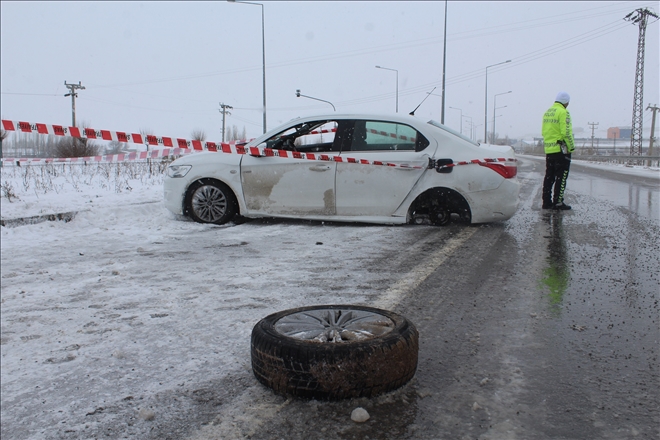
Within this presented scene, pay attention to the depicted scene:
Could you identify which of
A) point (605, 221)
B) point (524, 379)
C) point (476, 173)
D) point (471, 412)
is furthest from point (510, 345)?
point (605, 221)

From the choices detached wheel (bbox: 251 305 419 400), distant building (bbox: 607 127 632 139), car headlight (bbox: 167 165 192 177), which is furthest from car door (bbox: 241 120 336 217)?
distant building (bbox: 607 127 632 139)

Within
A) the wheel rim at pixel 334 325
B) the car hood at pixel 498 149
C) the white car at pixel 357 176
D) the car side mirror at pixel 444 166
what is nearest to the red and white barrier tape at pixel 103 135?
the white car at pixel 357 176

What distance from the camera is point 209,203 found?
689 cm

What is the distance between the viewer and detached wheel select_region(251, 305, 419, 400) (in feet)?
6.84

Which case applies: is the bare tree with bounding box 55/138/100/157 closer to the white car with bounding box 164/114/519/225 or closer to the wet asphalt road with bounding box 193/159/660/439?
the white car with bounding box 164/114/519/225

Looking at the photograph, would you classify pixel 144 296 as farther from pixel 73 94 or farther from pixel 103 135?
pixel 73 94

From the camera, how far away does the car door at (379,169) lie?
640cm

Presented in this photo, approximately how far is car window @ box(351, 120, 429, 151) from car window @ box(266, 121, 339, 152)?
346 millimetres

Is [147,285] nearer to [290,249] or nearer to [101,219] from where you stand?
[290,249]

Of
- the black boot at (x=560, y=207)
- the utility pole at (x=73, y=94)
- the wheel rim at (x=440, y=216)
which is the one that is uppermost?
the utility pole at (x=73, y=94)

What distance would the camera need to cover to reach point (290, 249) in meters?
5.25

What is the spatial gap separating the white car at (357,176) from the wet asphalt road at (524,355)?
1479 millimetres

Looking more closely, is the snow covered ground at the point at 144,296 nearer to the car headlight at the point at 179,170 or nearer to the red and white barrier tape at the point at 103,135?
the car headlight at the point at 179,170

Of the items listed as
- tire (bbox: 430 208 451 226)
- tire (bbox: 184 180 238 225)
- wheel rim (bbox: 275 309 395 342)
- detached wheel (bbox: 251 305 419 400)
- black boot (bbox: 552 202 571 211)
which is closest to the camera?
detached wheel (bbox: 251 305 419 400)
